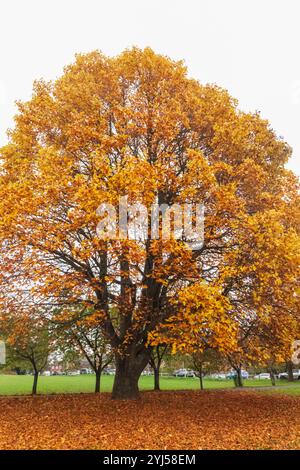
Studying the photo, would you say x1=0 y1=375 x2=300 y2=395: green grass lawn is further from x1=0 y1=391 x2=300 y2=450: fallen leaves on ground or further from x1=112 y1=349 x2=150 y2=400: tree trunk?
x1=0 y1=391 x2=300 y2=450: fallen leaves on ground

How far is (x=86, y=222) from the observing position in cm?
1516

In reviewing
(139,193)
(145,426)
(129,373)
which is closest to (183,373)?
(129,373)

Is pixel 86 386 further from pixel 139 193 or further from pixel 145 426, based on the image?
pixel 139 193

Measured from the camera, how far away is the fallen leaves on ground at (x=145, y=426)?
11.3m

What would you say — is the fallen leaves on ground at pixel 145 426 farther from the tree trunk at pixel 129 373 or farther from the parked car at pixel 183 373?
the parked car at pixel 183 373

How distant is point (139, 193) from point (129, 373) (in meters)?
10.1

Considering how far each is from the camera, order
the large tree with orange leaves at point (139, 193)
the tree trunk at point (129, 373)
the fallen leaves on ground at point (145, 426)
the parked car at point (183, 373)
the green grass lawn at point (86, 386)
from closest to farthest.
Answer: the fallen leaves on ground at point (145, 426), the large tree with orange leaves at point (139, 193), the tree trunk at point (129, 373), the green grass lawn at point (86, 386), the parked car at point (183, 373)

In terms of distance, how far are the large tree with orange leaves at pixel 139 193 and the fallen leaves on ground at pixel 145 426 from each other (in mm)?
2797

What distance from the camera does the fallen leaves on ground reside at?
37.1ft

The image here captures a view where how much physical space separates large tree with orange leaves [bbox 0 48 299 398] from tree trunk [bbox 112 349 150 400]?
0.19 ft

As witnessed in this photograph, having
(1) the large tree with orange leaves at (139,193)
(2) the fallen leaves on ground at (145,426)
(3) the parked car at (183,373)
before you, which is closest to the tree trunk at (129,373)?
(1) the large tree with orange leaves at (139,193)
